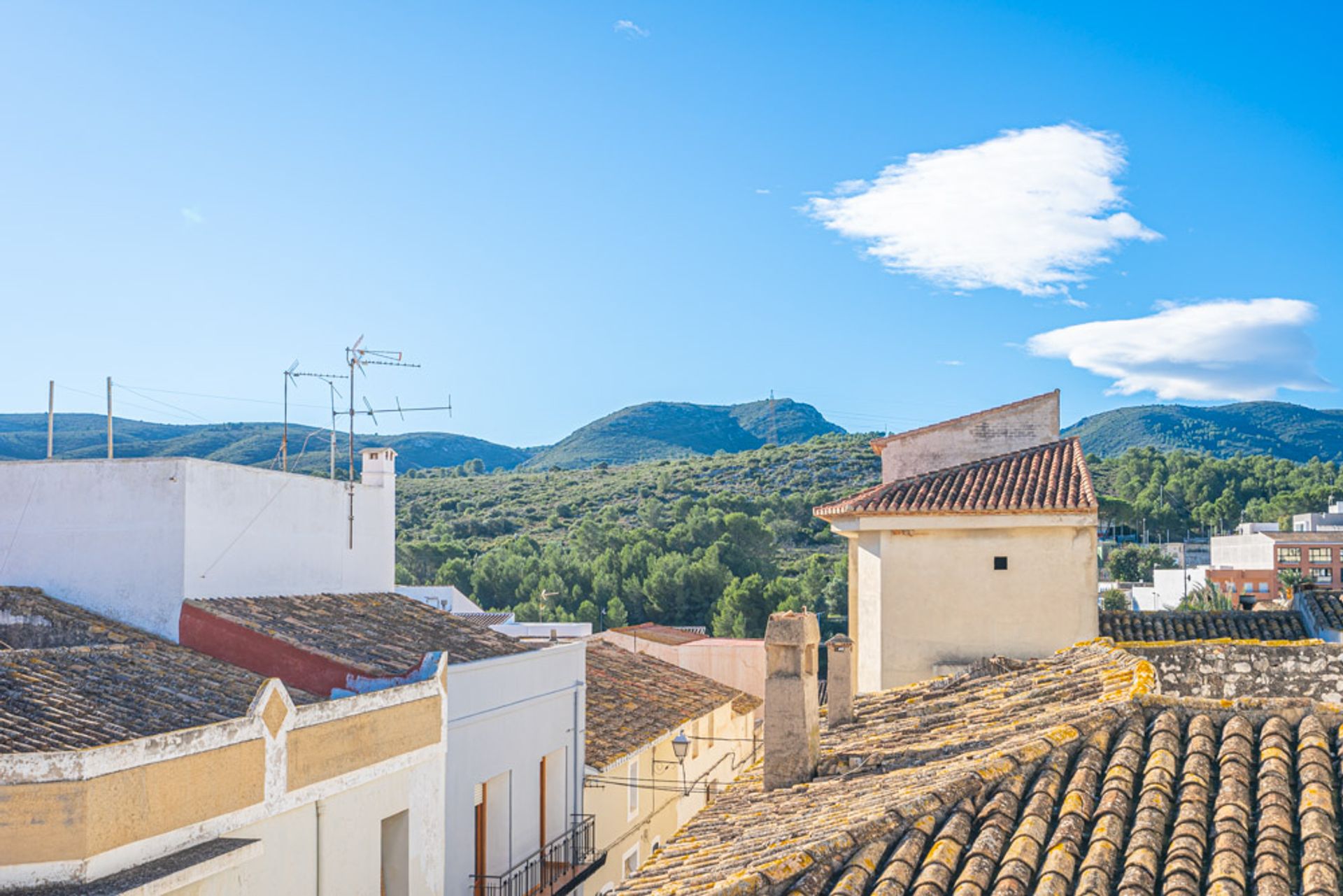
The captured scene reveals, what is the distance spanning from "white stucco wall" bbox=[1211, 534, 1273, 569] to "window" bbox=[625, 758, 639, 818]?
6039 centimetres

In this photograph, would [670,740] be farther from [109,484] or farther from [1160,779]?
[1160,779]

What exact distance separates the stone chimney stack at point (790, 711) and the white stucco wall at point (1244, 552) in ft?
225

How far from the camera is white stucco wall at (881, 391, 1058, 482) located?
56.5 ft

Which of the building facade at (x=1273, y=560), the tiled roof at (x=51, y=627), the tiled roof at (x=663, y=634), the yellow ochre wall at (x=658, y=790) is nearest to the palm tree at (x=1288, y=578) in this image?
the building facade at (x=1273, y=560)

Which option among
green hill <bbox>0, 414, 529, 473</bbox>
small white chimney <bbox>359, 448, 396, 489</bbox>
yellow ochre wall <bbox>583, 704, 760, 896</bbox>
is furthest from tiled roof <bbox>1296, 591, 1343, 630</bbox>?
green hill <bbox>0, 414, 529, 473</bbox>

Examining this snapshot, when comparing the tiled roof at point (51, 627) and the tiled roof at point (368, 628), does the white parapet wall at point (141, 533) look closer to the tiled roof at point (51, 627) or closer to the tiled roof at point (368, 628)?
the tiled roof at point (51, 627)

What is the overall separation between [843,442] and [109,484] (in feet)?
287

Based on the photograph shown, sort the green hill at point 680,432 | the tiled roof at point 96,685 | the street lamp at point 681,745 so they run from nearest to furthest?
the tiled roof at point 96,685, the street lamp at point 681,745, the green hill at point 680,432

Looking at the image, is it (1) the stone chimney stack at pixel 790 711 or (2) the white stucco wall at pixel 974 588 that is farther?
(2) the white stucco wall at pixel 974 588

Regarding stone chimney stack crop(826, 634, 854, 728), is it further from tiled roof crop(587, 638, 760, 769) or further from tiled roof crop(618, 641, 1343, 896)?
tiled roof crop(587, 638, 760, 769)

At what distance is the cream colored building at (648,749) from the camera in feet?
61.8

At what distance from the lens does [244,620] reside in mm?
12352

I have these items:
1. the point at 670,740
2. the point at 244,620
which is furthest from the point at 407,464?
Answer: the point at 244,620

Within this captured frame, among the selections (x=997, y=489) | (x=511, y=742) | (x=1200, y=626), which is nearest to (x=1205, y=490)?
(x=1200, y=626)
